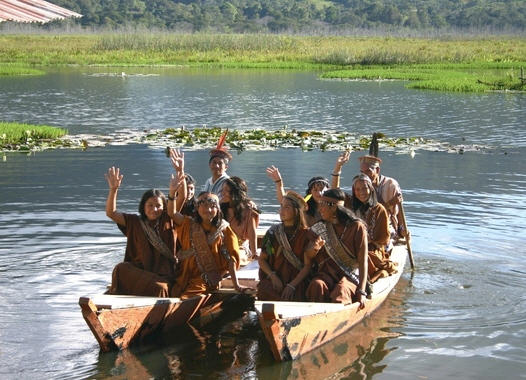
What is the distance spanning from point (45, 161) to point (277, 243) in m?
11.6

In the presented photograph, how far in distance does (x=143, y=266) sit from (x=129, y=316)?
0.87 metres

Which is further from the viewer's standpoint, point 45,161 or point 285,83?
point 285,83

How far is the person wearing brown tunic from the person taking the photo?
9594 mm

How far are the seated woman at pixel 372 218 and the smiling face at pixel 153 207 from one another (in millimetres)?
2039

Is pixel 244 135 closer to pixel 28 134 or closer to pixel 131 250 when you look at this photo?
pixel 28 134

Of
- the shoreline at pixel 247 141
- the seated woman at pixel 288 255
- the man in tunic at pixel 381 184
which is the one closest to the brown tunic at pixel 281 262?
the seated woman at pixel 288 255

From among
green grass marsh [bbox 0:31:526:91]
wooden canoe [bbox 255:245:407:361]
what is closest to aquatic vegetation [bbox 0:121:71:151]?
wooden canoe [bbox 255:245:407:361]

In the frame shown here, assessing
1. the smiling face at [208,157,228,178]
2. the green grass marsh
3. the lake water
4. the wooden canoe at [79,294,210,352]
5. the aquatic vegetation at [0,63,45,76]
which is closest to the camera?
the wooden canoe at [79,294,210,352]

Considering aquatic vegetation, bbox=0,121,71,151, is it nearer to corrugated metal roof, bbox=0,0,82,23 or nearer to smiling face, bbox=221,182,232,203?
corrugated metal roof, bbox=0,0,82,23

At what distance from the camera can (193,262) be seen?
910 cm

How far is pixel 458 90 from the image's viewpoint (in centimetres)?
3691

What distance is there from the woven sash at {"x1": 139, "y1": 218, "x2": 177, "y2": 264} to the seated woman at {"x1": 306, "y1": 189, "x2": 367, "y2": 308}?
4.55 feet

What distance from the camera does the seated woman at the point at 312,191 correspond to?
1020cm

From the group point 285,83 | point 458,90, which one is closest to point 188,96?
point 285,83
